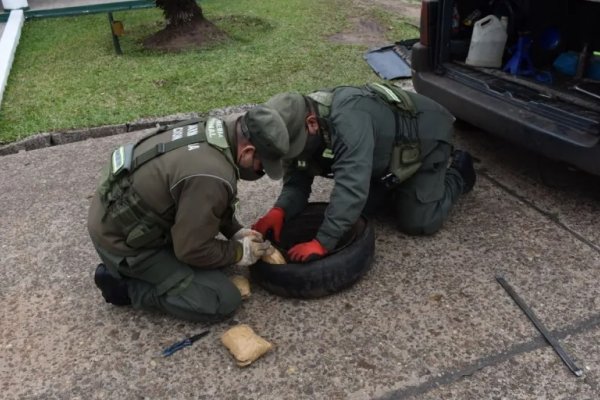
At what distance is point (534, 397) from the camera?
6.82 ft

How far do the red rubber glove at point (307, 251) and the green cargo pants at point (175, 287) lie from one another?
31 centimetres

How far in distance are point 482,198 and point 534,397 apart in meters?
1.61

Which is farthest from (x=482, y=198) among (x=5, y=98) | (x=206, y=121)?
(x=5, y=98)

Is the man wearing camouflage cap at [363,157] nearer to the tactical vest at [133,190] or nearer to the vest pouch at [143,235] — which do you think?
the tactical vest at [133,190]

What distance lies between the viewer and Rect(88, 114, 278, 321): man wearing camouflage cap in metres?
2.27

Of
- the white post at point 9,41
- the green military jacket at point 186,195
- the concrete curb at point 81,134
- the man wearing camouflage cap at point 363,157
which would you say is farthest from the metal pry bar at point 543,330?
the white post at point 9,41

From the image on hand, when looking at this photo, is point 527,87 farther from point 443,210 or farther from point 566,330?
point 566,330

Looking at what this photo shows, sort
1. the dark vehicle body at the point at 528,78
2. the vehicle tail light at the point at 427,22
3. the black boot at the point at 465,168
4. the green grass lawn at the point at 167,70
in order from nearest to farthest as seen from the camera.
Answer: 1. the dark vehicle body at the point at 528,78
2. the black boot at the point at 465,168
3. the vehicle tail light at the point at 427,22
4. the green grass lawn at the point at 167,70

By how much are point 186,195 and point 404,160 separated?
1215mm

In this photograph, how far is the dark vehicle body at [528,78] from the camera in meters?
3.02

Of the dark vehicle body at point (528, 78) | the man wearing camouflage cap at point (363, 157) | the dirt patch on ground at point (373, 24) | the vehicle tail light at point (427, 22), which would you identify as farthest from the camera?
the dirt patch on ground at point (373, 24)

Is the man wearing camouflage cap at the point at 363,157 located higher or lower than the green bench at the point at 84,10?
higher

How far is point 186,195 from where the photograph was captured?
7.36 ft

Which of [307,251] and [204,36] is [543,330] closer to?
[307,251]
